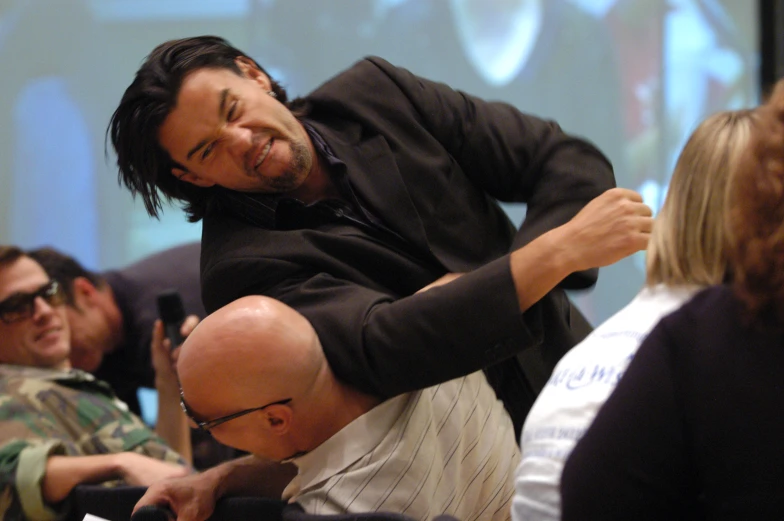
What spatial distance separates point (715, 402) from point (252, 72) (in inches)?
46.6

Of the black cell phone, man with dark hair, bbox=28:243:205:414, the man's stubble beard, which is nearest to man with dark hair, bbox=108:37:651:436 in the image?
the man's stubble beard

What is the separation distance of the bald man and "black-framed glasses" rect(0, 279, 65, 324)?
45.5 inches

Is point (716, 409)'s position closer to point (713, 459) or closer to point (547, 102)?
point (713, 459)

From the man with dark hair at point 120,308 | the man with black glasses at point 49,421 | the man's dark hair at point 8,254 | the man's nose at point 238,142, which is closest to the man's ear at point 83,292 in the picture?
the man with dark hair at point 120,308

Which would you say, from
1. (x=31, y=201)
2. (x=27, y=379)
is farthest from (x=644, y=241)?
(x=31, y=201)

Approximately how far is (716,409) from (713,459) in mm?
51

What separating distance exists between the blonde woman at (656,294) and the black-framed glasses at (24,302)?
174 cm

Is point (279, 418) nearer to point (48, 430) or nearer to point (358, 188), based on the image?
point (358, 188)

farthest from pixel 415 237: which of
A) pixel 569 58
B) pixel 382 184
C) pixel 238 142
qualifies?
pixel 569 58

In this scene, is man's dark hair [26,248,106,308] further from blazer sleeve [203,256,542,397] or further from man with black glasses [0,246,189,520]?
blazer sleeve [203,256,542,397]

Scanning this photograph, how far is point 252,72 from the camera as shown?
72.2 inches

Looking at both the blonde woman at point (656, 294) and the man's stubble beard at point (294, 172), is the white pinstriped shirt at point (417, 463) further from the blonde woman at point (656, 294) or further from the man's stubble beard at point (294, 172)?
the man's stubble beard at point (294, 172)

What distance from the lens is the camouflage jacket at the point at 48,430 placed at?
1.94m

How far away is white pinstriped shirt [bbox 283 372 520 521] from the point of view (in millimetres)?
1402
